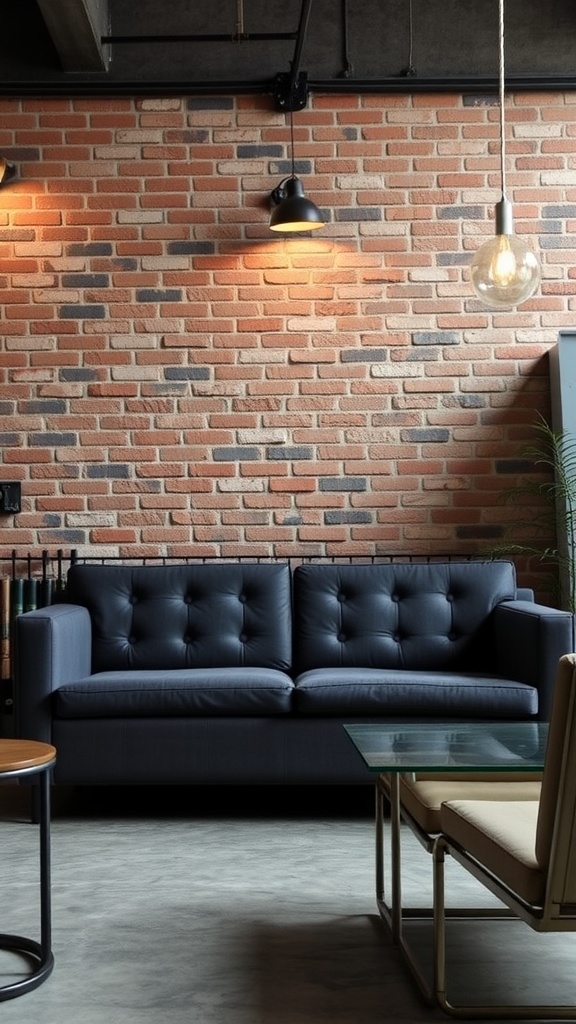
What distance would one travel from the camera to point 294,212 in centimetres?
483

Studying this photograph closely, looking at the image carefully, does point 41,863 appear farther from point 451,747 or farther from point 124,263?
point 124,263

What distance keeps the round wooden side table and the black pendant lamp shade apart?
9.30 ft

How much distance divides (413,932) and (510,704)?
127cm

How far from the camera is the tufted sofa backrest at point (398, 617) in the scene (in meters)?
4.49

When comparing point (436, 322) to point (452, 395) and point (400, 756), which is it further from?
point (400, 756)

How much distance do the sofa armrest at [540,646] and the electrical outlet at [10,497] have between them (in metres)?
2.22

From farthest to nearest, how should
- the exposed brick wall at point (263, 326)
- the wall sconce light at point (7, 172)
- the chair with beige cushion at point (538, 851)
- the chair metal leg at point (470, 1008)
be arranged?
the exposed brick wall at point (263, 326), the wall sconce light at point (7, 172), the chair metal leg at point (470, 1008), the chair with beige cushion at point (538, 851)

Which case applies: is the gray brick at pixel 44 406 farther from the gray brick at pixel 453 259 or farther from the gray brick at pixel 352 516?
the gray brick at pixel 453 259

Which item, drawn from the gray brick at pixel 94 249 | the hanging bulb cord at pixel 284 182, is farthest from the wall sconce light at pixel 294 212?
the gray brick at pixel 94 249

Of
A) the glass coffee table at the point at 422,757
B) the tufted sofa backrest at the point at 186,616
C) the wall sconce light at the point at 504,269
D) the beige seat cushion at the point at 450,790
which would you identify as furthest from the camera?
the tufted sofa backrest at the point at 186,616

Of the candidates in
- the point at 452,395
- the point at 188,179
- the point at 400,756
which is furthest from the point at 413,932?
the point at 188,179

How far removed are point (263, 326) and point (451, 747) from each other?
302cm

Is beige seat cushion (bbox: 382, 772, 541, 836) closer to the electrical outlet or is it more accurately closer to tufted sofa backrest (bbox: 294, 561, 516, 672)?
tufted sofa backrest (bbox: 294, 561, 516, 672)

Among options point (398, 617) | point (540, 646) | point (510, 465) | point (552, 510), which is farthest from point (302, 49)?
point (540, 646)
